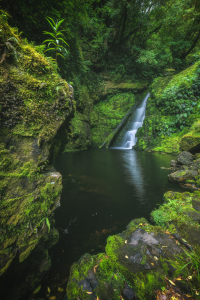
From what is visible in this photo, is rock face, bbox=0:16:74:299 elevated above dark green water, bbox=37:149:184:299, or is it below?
above

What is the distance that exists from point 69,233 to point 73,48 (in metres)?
11.9

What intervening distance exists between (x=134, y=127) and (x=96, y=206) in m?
14.6

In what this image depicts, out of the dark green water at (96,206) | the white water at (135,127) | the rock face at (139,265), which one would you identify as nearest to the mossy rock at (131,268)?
the rock face at (139,265)

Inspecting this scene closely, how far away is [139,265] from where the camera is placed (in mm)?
1808

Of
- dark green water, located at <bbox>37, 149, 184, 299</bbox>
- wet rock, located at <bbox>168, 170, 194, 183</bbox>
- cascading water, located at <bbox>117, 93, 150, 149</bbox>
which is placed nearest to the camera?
dark green water, located at <bbox>37, 149, 184, 299</bbox>

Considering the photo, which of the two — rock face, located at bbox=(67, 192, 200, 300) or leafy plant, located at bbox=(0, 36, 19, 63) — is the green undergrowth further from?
rock face, located at bbox=(67, 192, 200, 300)

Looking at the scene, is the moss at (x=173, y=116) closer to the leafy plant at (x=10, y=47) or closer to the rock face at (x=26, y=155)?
the rock face at (x=26, y=155)

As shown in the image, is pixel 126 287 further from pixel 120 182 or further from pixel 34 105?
pixel 120 182

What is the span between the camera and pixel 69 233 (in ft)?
9.36

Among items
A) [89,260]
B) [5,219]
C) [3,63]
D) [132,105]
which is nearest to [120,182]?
[89,260]

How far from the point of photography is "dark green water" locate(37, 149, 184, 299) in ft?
7.84

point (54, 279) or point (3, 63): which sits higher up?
point (3, 63)

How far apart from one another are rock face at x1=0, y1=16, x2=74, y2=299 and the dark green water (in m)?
0.36

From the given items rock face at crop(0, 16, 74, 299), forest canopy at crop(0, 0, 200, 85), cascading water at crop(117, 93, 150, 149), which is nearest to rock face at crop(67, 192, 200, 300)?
rock face at crop(0, 16, 74, 299)
